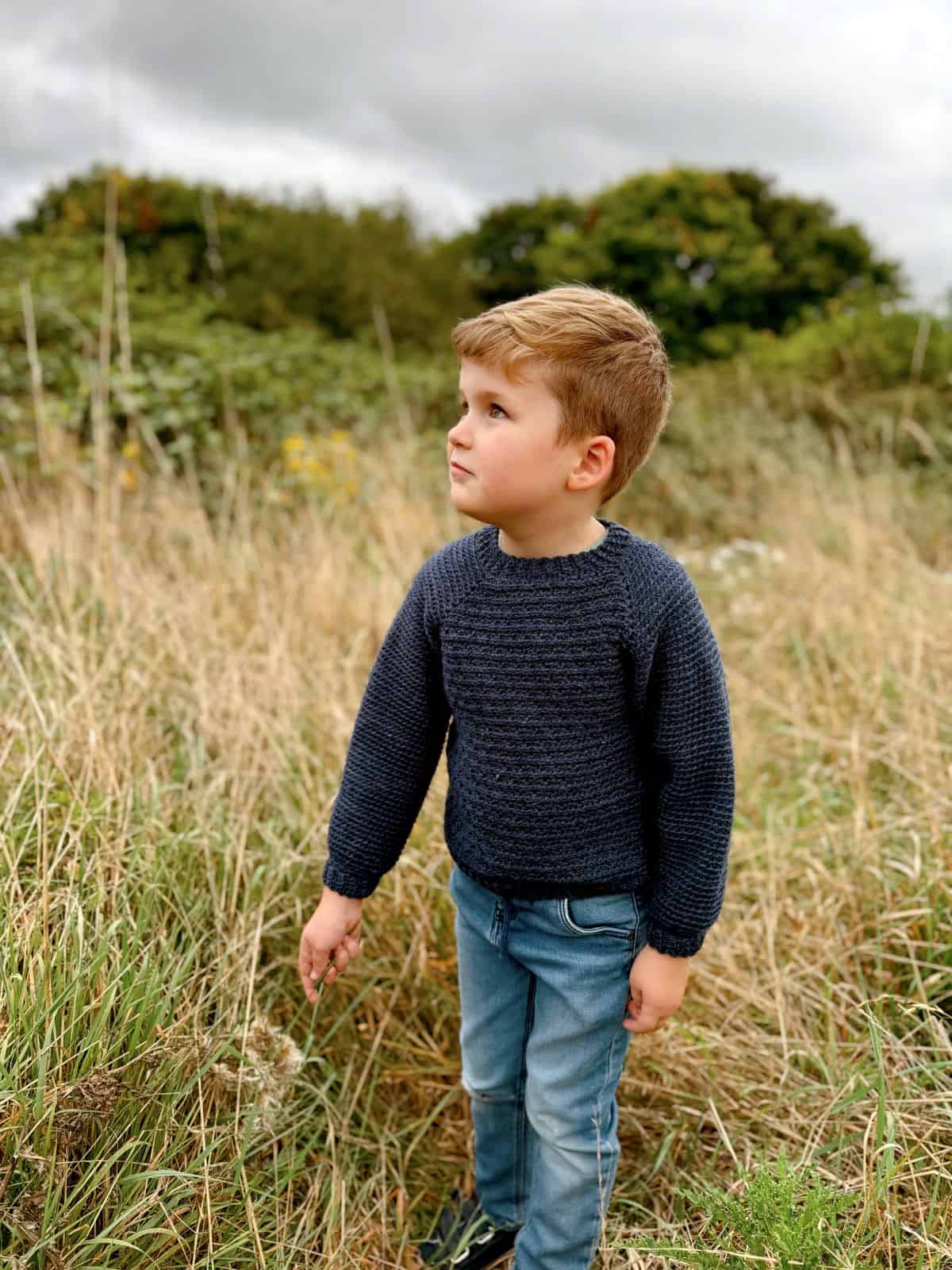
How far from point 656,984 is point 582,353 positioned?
91cm

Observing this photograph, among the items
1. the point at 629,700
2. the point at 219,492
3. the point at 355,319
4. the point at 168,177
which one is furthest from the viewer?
the point at 168,177

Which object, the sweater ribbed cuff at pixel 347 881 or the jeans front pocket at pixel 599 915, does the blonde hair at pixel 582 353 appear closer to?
the jeans front pocket at pixel 599 915

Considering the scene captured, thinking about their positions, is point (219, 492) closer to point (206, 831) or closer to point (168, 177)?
point (206, 831)

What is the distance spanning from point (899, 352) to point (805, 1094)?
744cm

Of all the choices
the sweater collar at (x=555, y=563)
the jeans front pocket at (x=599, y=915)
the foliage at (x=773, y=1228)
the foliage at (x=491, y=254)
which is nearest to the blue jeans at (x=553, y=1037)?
the jeans front pocket at (x=599, y=915)

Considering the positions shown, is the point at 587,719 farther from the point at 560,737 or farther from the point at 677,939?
the point at 677,939

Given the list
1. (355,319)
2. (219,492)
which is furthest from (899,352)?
(219,492)

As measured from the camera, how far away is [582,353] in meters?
1.37

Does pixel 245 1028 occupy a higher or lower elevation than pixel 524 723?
lower

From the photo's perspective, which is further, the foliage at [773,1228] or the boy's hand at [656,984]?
the boy's hand at [656,984]

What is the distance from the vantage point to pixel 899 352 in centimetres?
811

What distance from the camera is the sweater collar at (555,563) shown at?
1.46 metres

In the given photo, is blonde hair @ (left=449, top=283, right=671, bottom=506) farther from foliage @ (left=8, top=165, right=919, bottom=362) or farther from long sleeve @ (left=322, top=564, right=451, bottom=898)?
foliage @ (left=8, top=165, right=919, bottom=362)

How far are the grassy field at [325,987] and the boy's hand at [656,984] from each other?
0.83 ft
